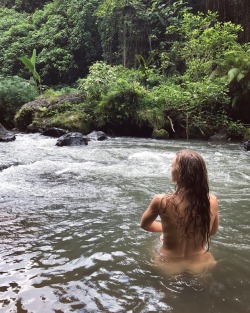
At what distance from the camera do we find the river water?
8.79 feet

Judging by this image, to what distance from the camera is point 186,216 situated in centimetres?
288

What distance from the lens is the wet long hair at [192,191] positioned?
2.73m

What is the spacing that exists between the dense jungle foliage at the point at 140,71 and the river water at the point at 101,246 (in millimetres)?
7491

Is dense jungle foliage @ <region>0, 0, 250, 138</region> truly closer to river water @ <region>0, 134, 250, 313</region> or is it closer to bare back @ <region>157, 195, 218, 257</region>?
river water @ <region>0, 134, 250, 313</region>

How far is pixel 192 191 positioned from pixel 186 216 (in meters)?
0.22

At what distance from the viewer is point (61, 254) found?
3.50 metres

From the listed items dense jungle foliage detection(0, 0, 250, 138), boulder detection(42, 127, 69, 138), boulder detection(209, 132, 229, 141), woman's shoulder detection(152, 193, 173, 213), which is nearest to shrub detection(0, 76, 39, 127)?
dense jungle foliage detection(0, 0, 250, 138)

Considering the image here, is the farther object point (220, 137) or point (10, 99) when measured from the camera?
point (10, 99)

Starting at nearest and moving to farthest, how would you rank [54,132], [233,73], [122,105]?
[233,73] < [54,132] < [122,105]

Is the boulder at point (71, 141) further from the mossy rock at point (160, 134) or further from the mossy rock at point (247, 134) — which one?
the mossy rock at point (247, 134)

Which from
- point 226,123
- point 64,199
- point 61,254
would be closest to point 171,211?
point 61,254

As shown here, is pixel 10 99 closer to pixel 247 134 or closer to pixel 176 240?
pixel 247 134

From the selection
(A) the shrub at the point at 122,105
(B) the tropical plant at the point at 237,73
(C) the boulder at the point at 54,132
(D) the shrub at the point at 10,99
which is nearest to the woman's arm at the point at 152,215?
(C) the boulder at the point at 54,132

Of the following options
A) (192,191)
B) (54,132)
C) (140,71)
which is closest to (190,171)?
(192,191)
